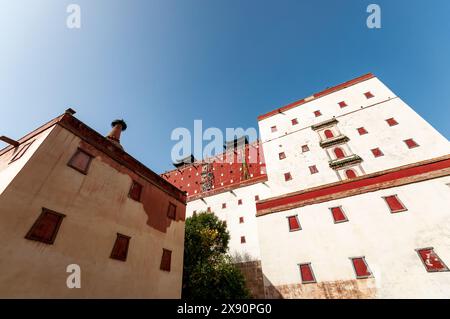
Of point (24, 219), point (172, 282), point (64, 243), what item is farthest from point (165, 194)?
point (24, 219)

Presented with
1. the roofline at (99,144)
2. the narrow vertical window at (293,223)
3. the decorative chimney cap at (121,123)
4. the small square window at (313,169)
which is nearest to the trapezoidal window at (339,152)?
the small square window at (313,169)

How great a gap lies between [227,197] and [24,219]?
28.7 metres

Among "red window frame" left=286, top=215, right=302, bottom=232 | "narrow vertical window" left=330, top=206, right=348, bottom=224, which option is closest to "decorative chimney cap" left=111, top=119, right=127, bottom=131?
"red window frame" left=286, top=215, right=302, bottom=232

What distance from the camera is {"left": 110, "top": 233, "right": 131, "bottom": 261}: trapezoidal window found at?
1085 cm

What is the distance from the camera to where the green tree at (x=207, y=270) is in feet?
61.5

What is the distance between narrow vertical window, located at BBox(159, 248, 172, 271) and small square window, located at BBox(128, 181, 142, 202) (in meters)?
4.04

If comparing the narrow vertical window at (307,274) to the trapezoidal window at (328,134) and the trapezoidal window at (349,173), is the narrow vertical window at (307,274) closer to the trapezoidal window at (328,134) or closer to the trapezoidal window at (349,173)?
the trapezoidal window at (349,173)

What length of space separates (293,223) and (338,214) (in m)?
3.56

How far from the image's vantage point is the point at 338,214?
16.0 metres

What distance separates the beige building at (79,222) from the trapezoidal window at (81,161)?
6cm
